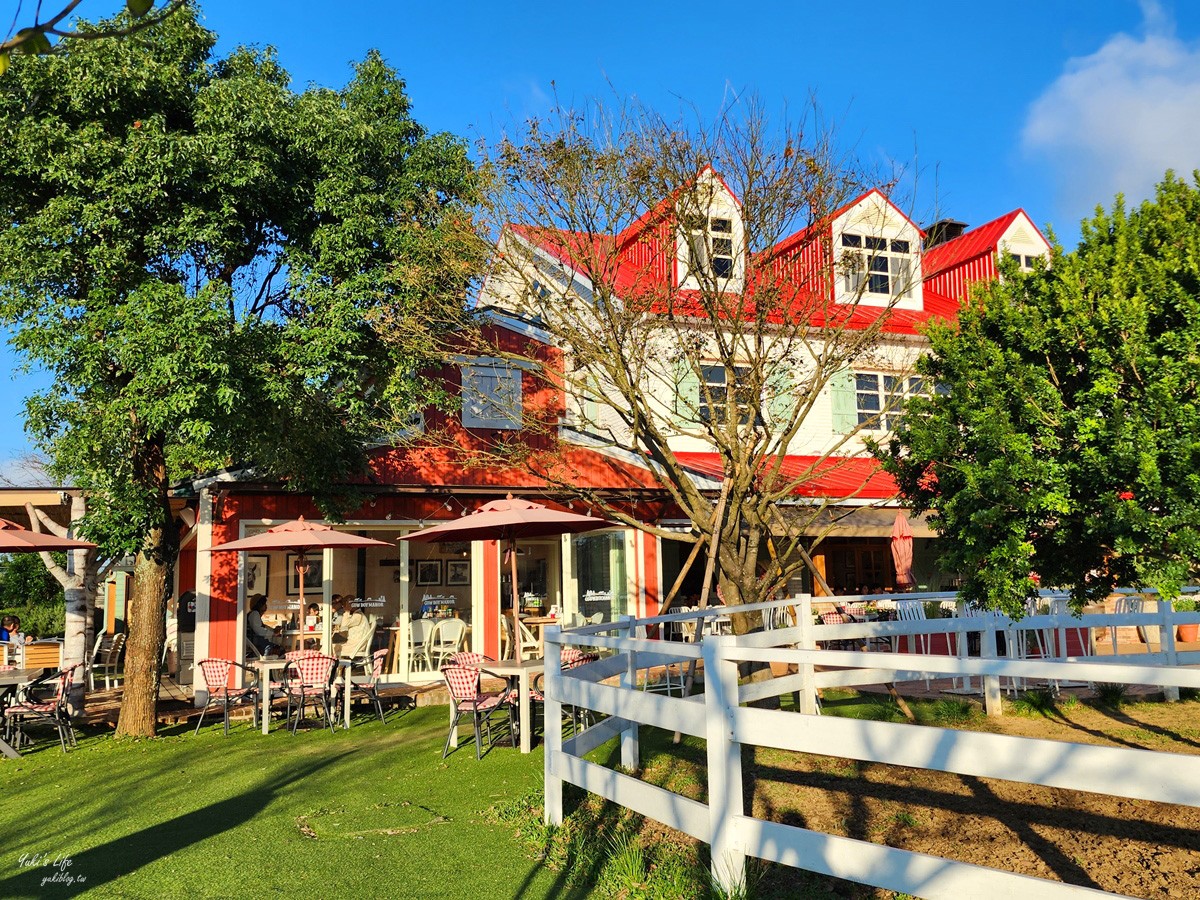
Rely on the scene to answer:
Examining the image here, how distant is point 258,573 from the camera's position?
1538cm

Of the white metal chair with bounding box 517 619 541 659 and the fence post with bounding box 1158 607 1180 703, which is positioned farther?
the white metal chair with bounding box 517 619 541 659

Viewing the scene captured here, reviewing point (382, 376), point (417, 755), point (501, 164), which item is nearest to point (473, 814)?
point (417, 755)

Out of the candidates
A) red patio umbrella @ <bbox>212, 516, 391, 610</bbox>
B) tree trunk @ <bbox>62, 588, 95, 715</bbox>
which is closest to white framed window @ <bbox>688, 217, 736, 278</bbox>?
red patio umbrella @ <bbox>212, 516, 391, 610</bbox>

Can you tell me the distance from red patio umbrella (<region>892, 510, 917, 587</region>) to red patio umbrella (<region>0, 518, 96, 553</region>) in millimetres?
11204

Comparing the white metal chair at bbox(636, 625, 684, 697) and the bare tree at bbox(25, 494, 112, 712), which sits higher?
the bare tree at bbox(25, 494, 112, 712)

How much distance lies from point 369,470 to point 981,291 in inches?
408

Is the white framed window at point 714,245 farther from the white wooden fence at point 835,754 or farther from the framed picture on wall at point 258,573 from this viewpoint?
the framed picture on wall at point 258,573

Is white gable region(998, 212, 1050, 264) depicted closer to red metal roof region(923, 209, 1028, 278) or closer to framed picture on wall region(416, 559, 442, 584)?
red metal roof region(923, 209, 1028, 278)

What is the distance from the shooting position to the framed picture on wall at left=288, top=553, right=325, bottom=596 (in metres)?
15.7

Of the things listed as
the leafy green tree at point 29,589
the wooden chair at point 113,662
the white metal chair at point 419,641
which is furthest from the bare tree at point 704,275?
the leafy green tree at point 29,589

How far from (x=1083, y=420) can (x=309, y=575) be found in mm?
13126

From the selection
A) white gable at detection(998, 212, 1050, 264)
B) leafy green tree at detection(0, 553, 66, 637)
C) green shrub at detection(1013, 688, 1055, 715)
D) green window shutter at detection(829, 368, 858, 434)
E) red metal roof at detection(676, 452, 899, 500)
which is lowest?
green shrub at detection(1013, 688, 1055, 715)

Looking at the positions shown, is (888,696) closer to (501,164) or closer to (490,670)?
(490,670)

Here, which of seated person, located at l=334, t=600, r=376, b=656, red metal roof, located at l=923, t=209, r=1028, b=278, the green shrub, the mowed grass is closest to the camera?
the mowed grass
